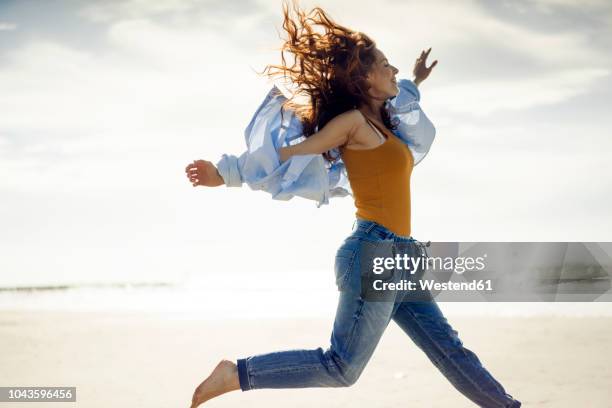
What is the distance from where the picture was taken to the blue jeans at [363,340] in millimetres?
2818

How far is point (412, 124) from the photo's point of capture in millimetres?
3473

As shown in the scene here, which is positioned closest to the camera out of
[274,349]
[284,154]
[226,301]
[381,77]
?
[284,154]

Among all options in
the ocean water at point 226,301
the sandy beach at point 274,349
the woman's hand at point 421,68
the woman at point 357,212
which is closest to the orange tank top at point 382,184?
the woman at point 357,212

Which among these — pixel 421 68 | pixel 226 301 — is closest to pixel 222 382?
pixel 421 68

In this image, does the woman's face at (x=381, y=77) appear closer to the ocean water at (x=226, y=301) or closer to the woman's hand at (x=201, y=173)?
the woman's hand at (x=201, y=173)

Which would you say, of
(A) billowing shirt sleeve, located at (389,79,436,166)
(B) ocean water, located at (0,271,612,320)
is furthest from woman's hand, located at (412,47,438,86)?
(B) ocean water, located at (0,271,612,320)

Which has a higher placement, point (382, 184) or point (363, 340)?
point (382, 184)

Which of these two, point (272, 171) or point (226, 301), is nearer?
point (272, 171)

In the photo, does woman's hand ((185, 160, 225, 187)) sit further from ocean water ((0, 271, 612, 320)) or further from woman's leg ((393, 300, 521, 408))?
ocean water ((0, 271, 612, 320))

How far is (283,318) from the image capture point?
30.7 feet

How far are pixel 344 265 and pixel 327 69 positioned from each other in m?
1.00

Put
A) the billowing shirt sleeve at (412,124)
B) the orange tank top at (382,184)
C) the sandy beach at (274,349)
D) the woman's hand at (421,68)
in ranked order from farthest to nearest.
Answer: the sandy beach at (274,349) → the woman's hand at (421,68) → the billowing shirt sleeve at (412,124) → the orange tank top at (382,184)

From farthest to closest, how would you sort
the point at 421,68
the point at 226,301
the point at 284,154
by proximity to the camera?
the point at 226,301
the point at 421,68
the point at 284,154

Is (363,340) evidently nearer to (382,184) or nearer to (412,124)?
(382,184)
